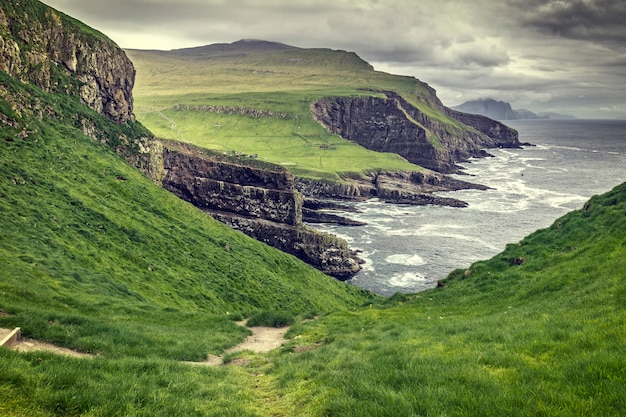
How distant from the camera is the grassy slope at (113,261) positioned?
20.3 meters

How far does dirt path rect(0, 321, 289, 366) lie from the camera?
48.0 feet

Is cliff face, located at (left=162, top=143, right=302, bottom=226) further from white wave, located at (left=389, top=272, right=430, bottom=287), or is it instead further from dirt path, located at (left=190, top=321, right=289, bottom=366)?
dirt path, located at (left=190, top=321, right=289, bottom=366)

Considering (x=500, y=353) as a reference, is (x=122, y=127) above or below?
above

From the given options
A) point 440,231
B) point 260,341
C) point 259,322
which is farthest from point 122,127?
point 440,231

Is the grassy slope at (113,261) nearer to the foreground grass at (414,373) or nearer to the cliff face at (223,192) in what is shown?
the foreground grass at (414,373)

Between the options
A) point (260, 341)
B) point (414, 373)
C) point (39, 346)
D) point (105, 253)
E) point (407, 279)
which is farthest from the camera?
point (407, 279)

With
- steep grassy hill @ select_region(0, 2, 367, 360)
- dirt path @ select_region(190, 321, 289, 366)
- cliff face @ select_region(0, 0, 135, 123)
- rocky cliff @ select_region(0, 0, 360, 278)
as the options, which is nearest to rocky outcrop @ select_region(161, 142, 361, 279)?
rocky cliff @ select_region(0, 0, 360, 278)

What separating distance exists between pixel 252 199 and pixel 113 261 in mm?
78124

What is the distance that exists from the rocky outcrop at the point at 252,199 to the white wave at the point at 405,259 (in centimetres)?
1028

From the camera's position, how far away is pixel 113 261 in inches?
1713

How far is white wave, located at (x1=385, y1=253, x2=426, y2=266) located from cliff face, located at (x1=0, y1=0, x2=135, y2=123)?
76.2 meters

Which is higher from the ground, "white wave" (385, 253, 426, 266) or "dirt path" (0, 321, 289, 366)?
"dirt path" (0, 321, 289, 366)

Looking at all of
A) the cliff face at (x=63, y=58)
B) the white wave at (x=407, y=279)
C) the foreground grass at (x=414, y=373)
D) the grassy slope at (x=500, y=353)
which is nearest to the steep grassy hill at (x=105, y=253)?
the cliff face at (x=63, y=58)

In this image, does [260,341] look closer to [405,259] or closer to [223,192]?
[405,259]
